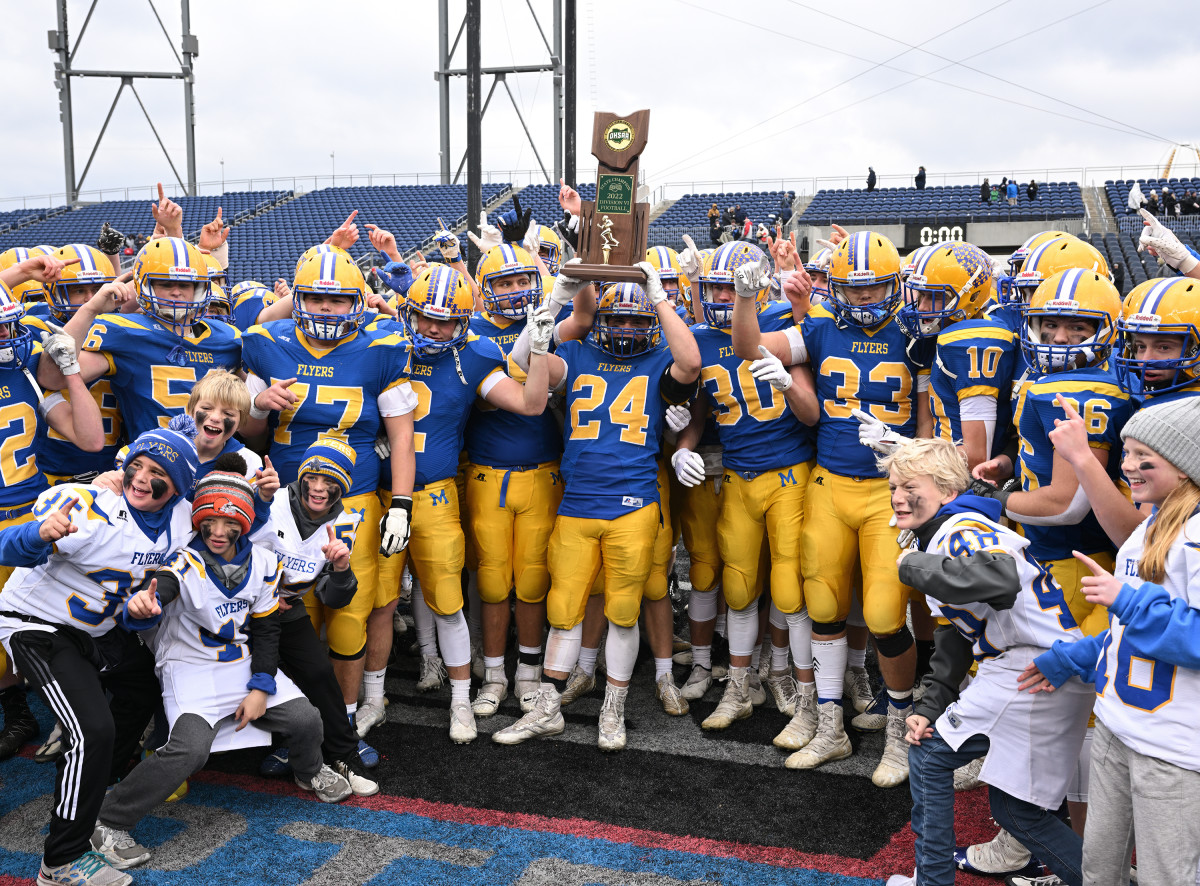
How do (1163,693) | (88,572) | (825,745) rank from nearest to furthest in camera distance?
(1163,693), (88,572), (825,745)

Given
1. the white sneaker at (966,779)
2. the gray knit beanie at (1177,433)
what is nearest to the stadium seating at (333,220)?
the white sneaker at (966,779)

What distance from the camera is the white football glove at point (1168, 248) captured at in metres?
4.24

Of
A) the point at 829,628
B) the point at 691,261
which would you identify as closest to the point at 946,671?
the point at 829,628

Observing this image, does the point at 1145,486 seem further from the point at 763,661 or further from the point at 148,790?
the point at 148,790

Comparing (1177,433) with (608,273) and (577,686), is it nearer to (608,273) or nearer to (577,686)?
(608,273)

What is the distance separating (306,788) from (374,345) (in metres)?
1.97

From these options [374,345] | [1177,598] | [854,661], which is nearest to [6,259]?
[374,345]

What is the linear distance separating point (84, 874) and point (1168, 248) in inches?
193

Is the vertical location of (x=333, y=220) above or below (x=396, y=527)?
above

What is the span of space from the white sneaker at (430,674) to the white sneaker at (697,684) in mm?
1308

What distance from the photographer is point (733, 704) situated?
4844 mm

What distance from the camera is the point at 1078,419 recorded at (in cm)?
307

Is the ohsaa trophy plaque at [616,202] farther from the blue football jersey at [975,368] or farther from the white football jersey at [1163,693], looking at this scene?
the white football jersey at [1163,693]

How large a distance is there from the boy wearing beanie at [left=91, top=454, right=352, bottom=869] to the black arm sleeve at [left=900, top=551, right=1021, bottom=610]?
2478 mm
